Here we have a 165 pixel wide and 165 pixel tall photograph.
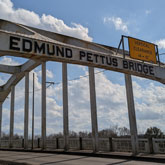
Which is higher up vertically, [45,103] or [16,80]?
[16,80]

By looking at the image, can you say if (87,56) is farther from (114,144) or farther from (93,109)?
(114,144)

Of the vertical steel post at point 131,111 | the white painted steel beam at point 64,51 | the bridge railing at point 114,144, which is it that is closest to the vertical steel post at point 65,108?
the bridge railing at point 114,144

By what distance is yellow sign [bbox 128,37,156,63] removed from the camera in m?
10.7

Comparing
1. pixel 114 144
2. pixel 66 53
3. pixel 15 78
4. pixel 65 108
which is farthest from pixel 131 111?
pixel 15 78

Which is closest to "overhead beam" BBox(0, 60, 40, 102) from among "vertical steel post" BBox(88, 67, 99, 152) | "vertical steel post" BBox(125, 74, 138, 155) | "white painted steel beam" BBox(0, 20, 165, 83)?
"vertical steel post" BBox(88, 67, 99, 152)

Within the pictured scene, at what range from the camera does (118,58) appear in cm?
1041

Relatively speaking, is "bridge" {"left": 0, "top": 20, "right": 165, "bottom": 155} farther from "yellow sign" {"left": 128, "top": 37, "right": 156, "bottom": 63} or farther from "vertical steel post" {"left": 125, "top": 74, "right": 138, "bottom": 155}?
"yellow sign" {"left": 128, "top": 37, "right": 156, "bottom": 63}

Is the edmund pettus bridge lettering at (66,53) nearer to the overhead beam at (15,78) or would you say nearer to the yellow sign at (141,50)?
the yellow sign at (141,50)

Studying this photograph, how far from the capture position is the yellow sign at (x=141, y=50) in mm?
10664

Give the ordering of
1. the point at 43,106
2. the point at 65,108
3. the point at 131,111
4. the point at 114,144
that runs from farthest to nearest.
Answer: the point at 43,106 < the point at 65,108 < the point at 114,144 < the point at 131,111

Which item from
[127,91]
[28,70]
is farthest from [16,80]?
[127,91]

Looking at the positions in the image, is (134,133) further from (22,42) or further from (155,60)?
(22,42)

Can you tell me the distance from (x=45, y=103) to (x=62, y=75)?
394 cm

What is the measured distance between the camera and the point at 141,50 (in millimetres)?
10961
